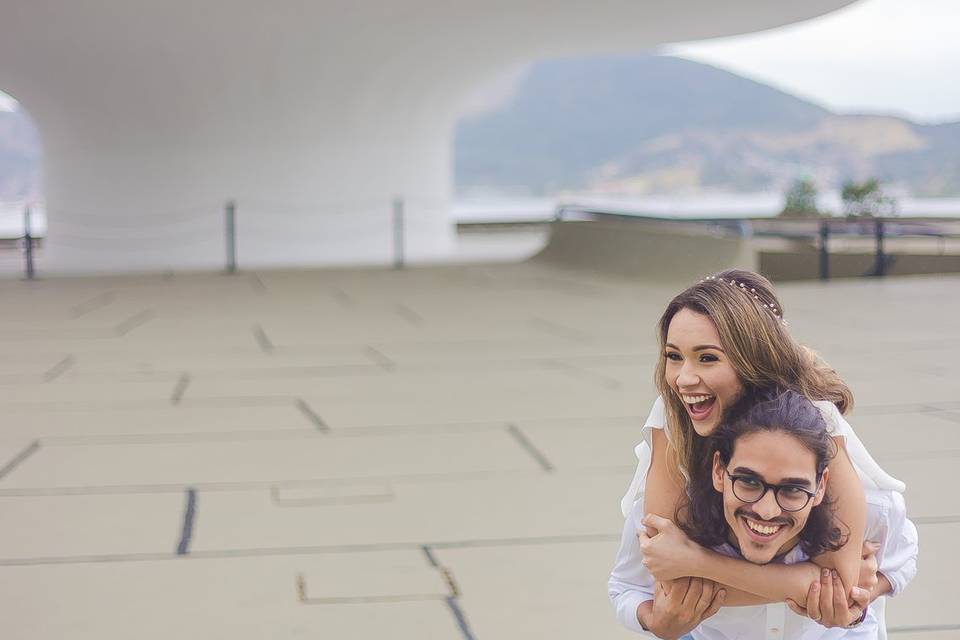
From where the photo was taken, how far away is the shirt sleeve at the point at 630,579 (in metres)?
2.28

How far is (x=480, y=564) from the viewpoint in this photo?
4168 mm

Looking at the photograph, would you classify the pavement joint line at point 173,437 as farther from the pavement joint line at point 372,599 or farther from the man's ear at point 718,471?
the man's ear at point 718,471

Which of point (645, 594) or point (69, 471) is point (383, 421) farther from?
point (645, 594)

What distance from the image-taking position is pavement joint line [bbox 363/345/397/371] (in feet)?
28.0

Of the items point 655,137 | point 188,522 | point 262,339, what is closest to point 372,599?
point 188,522

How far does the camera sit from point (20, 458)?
5832 millimetres

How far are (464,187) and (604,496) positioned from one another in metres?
87.7

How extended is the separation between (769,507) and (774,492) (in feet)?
0.09

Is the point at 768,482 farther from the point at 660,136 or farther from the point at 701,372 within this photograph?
the point at 660,136

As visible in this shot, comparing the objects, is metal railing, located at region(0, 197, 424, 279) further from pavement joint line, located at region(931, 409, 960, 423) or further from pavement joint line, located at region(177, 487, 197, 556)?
pavement joint line, located at region(177, 487, 197, 556)

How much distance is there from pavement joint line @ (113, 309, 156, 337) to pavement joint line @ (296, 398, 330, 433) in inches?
149

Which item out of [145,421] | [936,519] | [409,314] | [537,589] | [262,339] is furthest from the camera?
[409,314]

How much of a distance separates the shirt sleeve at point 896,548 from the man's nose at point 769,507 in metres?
0.32

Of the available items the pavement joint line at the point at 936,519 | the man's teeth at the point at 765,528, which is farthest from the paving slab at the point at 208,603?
the pavement joint line at the point at 936,519
